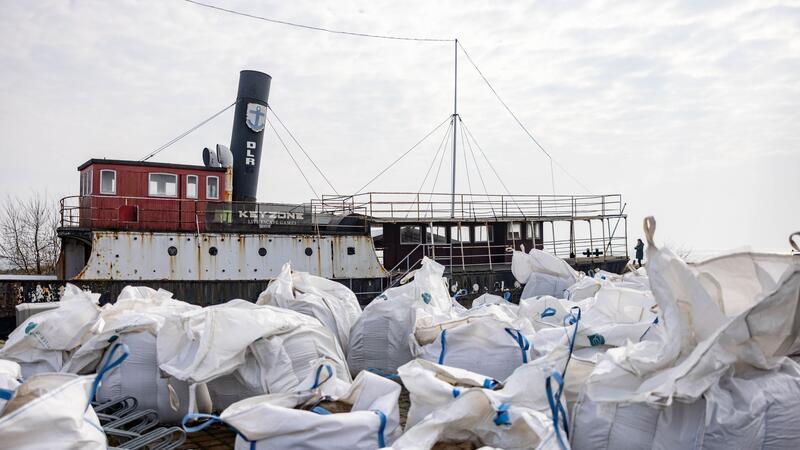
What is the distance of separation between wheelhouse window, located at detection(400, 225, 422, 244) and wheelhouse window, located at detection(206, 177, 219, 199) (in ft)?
15.0

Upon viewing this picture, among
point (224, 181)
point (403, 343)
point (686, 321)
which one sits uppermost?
point (224, 181)

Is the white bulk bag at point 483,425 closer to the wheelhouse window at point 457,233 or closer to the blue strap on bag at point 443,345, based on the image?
the blue strap on bag at point 443,345

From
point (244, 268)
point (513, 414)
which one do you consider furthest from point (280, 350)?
point (244, 268)

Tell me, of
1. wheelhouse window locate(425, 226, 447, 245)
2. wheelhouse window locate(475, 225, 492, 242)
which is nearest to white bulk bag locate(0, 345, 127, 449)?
→ wheelhouse window locate(425, 226, 447, 245)

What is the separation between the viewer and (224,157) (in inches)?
592

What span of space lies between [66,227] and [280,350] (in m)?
9.36

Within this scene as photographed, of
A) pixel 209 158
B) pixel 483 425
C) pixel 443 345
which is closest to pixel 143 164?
pixel 209 158

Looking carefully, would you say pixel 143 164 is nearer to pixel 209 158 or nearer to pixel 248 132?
pixel 209 158

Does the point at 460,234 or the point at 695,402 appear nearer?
the point at 695,402

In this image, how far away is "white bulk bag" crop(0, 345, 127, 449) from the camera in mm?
2297

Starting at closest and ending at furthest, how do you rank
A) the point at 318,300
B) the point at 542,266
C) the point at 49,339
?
the point at 49,339, the point at 318,300, the point at 542,266

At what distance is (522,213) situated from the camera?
58.1ft

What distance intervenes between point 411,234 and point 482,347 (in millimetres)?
11359

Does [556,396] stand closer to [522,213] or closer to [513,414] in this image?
[513,414]
